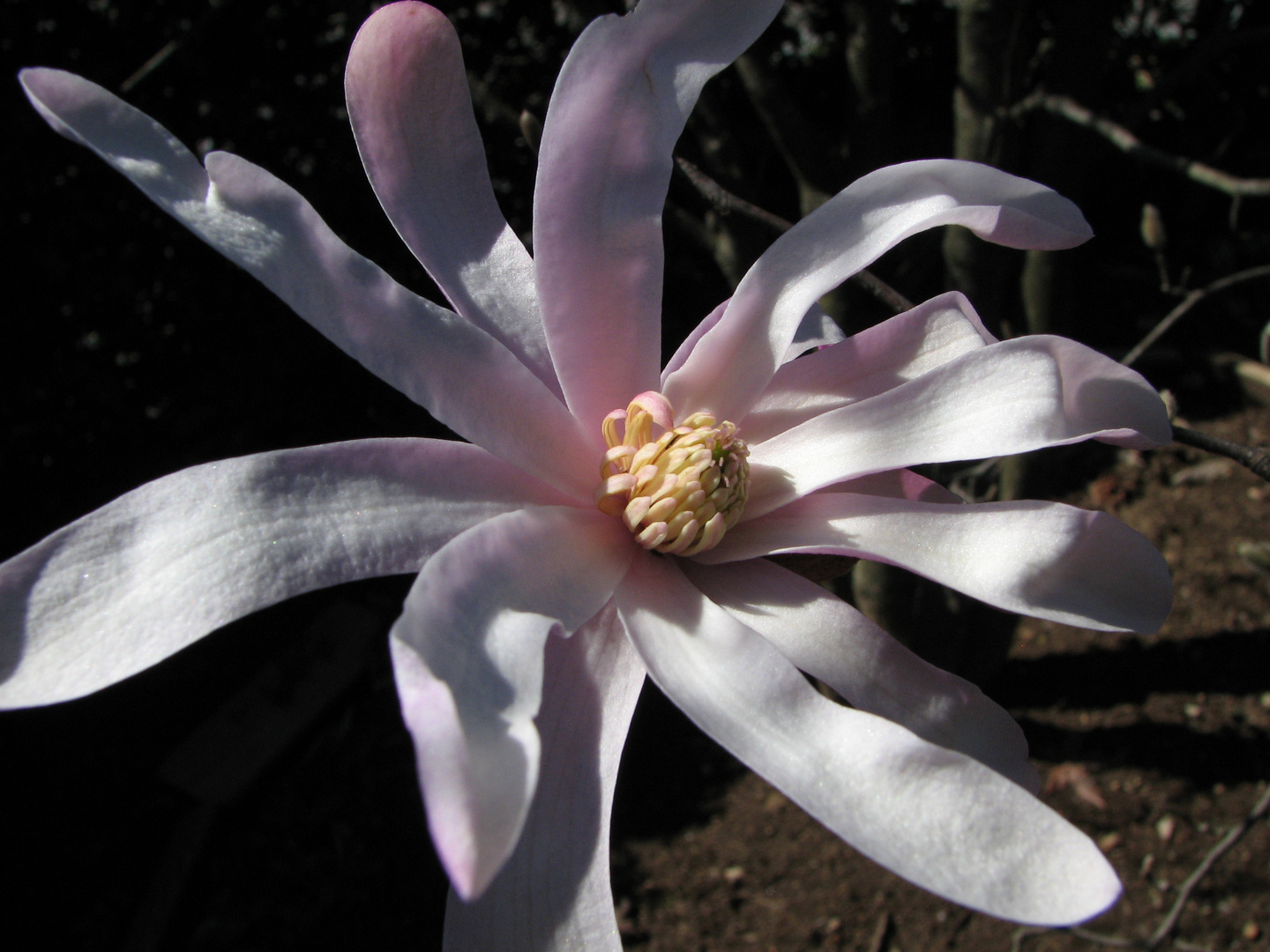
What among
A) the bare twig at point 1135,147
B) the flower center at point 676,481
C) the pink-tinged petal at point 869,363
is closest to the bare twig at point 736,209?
the pink-tinged petal at point 869,363

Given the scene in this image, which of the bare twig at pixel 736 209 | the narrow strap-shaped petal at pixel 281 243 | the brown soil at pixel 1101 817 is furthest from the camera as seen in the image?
the brown soil at pixel 1101 817

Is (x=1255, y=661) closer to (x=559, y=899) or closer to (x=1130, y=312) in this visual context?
(x=1130, y=312)

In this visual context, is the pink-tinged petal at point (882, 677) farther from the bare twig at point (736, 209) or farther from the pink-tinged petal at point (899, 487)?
the bare twig at point (736, 209)

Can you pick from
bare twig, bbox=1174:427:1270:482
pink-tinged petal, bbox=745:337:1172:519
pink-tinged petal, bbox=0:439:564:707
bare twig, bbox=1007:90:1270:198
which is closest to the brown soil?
bare twig, bbox=1007:90:1270:198

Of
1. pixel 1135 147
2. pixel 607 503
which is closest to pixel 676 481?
pixel 607 503

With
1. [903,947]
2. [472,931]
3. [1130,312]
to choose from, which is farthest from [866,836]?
[1130,312]

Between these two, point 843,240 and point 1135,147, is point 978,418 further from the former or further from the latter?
point 1135,147
